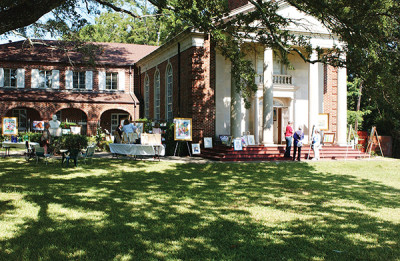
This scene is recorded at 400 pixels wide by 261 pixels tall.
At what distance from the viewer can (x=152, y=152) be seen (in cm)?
1728

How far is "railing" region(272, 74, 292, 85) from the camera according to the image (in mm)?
23773

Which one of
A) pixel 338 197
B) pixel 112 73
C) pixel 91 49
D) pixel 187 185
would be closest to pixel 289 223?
pixel 338 197

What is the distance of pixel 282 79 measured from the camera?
2373cm

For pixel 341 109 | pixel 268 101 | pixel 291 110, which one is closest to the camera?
pixel 268 101

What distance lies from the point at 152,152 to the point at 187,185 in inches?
279

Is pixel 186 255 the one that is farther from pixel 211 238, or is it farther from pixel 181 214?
pixel 181 214

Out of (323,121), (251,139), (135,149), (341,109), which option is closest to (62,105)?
(135,149)

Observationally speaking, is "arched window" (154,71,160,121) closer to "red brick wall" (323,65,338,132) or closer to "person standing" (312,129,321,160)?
"red brick wall" (323,65,338,132)

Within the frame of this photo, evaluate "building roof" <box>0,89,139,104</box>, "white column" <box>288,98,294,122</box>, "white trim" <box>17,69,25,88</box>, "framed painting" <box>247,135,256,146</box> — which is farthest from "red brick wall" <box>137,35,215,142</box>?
"white trim" <box>17,69,25,88</box>

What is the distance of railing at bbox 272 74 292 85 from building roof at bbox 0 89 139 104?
13.9m

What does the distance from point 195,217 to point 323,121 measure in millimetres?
18413

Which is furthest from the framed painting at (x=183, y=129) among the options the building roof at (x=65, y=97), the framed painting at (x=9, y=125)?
the building roof at (x=65, y=97)

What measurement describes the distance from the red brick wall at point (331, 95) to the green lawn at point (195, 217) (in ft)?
41.7

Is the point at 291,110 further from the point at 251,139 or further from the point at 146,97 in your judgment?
the point at 146,97
